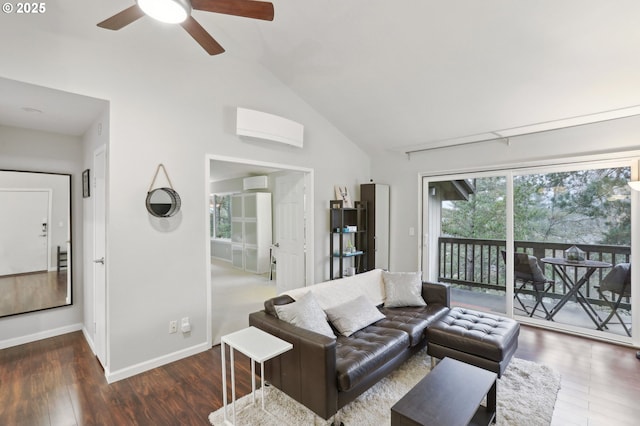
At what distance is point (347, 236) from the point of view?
4914 millimetres

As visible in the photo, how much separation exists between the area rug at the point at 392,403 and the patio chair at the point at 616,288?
1.48 meters

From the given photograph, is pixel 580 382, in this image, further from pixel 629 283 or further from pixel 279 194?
pixel 279 194

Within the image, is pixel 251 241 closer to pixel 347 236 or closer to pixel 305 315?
pixel 347 236

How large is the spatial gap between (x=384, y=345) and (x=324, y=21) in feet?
9.70

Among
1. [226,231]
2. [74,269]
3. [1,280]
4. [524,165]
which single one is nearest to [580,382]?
[524,165]

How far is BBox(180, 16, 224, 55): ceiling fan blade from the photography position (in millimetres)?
1793

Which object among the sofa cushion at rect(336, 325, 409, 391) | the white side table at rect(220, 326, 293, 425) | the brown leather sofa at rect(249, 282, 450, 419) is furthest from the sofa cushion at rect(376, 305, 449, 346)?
the white side table at rect(220, 326, 293, 425)

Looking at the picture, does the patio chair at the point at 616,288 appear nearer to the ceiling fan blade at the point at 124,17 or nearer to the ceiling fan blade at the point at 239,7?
the ceiling fan blade at the point at 239,7

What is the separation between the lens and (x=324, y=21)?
2.83 metres

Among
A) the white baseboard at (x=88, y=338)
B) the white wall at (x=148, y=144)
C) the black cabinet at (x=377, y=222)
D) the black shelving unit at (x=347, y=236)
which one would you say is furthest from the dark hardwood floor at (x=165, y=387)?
the black cabinet at (x=377, y=222)

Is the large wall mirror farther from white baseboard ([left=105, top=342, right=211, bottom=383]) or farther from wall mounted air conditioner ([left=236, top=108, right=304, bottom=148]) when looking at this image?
wall mounted air conditioner ([left=236, top=108, right=304, bottom=148])

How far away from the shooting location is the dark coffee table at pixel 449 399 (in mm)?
1574

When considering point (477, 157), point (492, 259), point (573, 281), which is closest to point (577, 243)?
point (573, 281)

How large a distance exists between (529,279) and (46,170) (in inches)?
245
